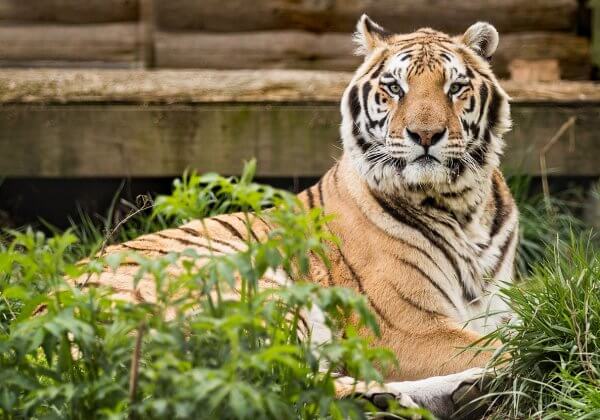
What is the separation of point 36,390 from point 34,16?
14.7 feet

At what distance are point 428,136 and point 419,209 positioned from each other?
372 mm

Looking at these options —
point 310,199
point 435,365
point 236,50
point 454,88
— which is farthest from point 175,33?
point 435,365

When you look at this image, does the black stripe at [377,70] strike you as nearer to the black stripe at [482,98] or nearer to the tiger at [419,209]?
the tiger at [419,209]

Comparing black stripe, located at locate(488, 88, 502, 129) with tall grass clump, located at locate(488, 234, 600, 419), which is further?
black stripe, located at locate(488, 88, 502, 129)

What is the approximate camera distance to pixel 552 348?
348 cm

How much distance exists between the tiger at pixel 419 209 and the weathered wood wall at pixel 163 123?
159 centimetres

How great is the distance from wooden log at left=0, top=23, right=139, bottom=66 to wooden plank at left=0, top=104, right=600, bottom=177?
0.68 m

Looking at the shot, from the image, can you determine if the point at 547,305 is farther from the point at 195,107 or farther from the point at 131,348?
the point at 195,107

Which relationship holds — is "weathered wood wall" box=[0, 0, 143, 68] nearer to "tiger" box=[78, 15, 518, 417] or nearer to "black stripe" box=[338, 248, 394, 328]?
"tiger" box=[78, 15, 518, 417]

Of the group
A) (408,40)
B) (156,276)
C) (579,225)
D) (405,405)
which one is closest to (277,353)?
(156,276)

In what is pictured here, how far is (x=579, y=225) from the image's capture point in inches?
254

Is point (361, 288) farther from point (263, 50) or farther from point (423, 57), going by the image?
point (263, 50)

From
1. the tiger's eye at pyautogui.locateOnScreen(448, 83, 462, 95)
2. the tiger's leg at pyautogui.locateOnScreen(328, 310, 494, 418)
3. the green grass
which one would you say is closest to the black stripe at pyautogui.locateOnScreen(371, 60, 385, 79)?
the tiger's eye at pyautogui.locateOnScreen(448, 83, 462, 95)

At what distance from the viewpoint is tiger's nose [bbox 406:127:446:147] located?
164 inches
